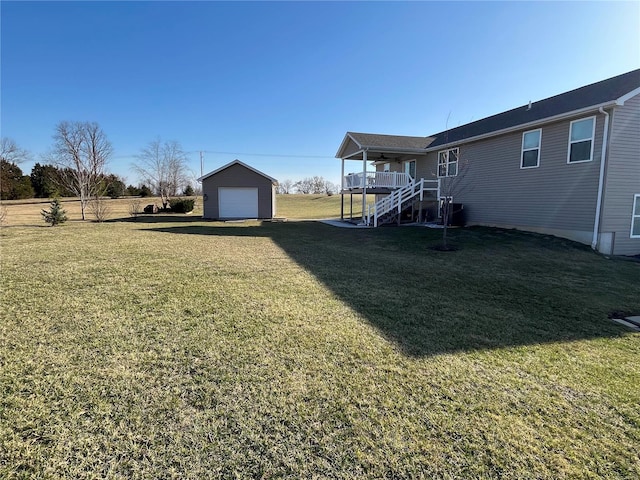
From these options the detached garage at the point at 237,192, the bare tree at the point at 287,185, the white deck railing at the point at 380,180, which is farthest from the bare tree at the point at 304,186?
the white deck railing at the point at 380,180

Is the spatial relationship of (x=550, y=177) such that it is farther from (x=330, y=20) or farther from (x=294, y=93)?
(x=294, y=93)

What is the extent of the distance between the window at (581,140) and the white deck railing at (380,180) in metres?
7.78

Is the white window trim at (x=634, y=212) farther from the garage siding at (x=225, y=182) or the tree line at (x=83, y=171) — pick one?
the tree line at (x=83, y=171)

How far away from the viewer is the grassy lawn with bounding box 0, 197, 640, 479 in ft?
6.61

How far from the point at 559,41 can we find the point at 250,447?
607 inches

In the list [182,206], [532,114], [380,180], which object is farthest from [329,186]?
[532,114]

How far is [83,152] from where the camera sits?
67.7 ft

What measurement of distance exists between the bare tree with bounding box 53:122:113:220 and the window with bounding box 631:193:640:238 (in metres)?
26.4

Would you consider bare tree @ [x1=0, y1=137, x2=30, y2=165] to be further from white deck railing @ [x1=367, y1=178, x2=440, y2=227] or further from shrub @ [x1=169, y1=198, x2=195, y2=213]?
white deck railing @ [x1=367, y1=178, x2=440, y2=227]

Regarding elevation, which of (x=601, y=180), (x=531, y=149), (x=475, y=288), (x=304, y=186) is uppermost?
(x=304, y=186)

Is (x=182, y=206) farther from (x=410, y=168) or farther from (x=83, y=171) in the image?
(x=410, y=168)

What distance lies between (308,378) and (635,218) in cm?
1293

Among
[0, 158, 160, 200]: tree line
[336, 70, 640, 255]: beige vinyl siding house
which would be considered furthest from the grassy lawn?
[0, 158, 160, 200]: tree line

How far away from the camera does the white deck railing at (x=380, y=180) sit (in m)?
17.2
